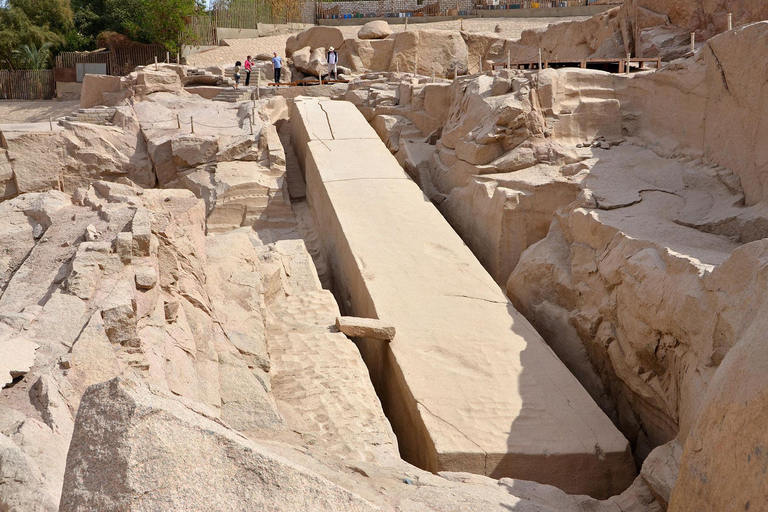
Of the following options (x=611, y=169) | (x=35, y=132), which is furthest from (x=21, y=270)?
(x=35, y=132)

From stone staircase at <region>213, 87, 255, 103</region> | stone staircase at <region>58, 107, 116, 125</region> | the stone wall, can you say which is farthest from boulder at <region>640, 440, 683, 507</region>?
the stone wall

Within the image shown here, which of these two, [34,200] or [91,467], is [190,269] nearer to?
[34,200]

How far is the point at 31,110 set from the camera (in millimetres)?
18891

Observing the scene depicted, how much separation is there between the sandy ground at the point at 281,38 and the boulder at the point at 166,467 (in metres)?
17.5

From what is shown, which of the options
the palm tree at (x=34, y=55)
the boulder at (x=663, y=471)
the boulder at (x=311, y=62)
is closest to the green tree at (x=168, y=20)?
the palm tree at (x=34, y=55)

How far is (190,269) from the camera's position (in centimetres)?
508

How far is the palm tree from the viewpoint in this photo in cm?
2028

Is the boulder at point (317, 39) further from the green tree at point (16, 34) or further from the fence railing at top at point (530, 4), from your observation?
the green tree at point (16, 34)

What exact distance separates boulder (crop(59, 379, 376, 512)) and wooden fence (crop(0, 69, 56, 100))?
20.6 metres

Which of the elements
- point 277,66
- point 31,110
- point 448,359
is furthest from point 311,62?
point 448,359

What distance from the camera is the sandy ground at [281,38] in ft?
61.8

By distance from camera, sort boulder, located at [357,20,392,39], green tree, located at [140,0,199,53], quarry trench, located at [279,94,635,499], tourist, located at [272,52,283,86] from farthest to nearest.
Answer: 1. green tree, located at [140,0,199,53]
2. boulder, located at [357,20,392,39]
3. tourist, located at [272,52,283,86]
4. quarry trench, located at [279,94,635,499]

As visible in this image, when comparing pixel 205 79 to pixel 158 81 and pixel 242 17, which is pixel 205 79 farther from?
pixel 242 17

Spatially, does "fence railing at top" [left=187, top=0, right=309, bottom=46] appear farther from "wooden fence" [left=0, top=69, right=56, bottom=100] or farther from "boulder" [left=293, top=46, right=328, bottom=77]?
"boulder" [left=293, top=46, right=328, bottom=77]
